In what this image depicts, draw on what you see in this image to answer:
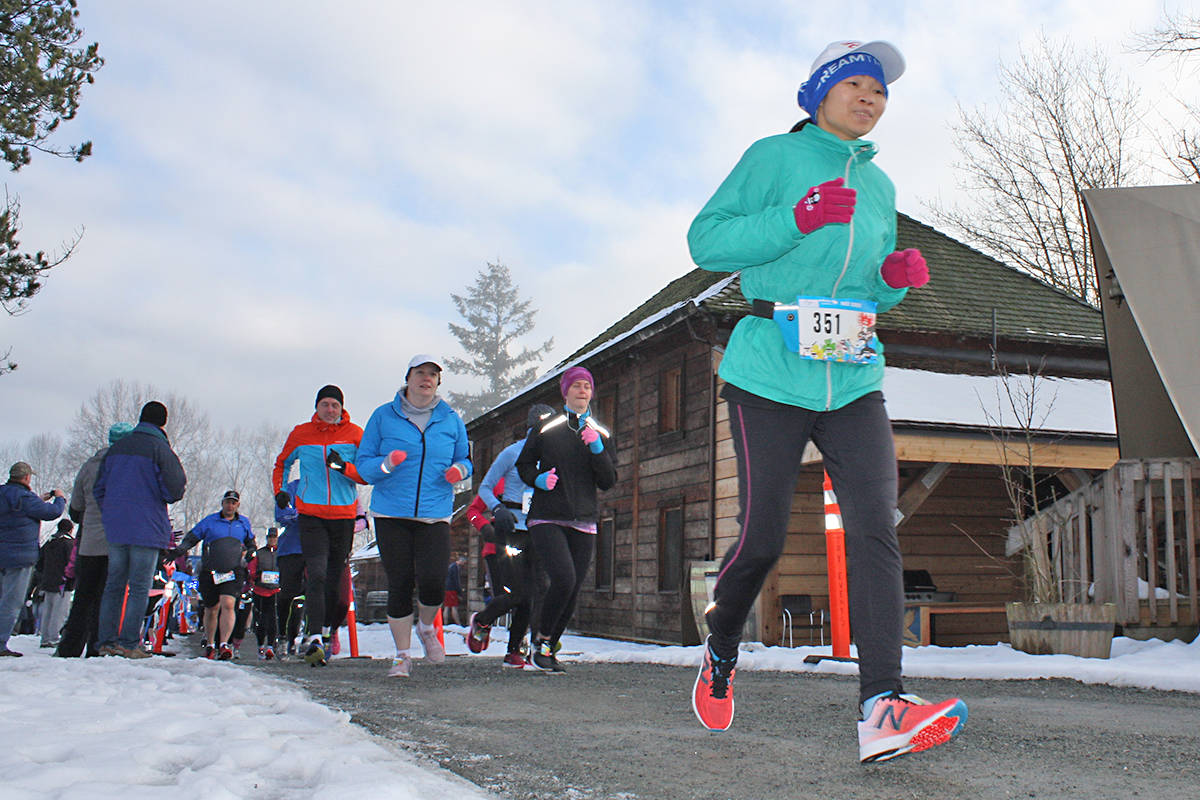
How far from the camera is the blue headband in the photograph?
352 cm

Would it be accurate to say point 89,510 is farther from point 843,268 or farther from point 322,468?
point 843,268

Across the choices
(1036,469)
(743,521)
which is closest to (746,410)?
(743,521)

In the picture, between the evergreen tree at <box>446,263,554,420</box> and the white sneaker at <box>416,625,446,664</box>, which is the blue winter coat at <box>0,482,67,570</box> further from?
the evergreen tree at <box>446,263,554,420</box>

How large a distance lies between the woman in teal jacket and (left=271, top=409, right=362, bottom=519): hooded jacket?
16.6 feet

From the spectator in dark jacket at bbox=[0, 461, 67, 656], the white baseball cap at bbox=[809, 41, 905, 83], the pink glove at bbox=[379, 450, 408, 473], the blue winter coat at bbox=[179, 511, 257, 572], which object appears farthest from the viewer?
the blue winter coat at bbox=[179, 511, 257, 572]

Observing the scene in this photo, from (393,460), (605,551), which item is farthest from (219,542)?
(605,551)

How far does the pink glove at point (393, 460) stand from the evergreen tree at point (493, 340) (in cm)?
5386

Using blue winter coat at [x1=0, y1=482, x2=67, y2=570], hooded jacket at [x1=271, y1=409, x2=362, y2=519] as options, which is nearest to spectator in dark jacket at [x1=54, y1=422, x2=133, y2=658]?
blue winter coat at [x1=0, y1=482, x2=67, y2=570]

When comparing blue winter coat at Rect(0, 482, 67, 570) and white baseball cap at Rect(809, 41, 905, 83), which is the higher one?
white baseball cap at Rect(809, 41, 905, 83)

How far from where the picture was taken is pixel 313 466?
8.35 meters

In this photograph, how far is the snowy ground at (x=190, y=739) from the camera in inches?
96.4

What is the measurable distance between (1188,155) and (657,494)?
47.9ft

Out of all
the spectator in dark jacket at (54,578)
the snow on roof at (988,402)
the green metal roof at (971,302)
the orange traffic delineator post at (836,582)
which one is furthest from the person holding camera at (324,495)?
the green metal roof at (971,302)

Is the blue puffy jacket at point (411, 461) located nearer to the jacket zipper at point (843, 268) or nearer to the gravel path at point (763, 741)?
the gravel path at point (763, 741)
